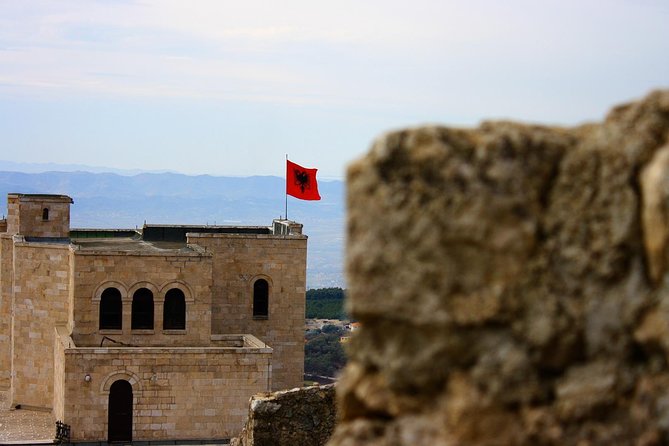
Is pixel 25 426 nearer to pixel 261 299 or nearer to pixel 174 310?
pixel 174 310

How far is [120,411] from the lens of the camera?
2989cm

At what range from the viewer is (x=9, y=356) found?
37.0 meters

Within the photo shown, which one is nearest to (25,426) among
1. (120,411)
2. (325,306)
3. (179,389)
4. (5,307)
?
(120,411)

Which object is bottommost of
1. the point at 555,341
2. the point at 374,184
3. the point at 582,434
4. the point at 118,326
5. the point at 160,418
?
the point at 160,418

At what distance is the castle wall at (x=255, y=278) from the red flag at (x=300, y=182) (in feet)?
12.0

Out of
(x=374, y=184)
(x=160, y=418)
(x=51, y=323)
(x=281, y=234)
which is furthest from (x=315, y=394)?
(x=281, y=234)

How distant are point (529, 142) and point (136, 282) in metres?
27.9

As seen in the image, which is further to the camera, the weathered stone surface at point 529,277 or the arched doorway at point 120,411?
the arched doorway at point 120,411

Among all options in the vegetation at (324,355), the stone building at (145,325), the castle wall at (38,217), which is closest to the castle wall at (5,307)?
the stone building at (145,325)

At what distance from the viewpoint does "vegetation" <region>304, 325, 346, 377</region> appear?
58034mm

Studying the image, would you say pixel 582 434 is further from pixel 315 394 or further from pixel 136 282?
pixel 136 282

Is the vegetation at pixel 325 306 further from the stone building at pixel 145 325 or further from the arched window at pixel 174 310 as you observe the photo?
the arched window at pixel 174 310

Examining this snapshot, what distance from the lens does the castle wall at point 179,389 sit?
2962 centimetres

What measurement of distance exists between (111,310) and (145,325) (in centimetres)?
91
